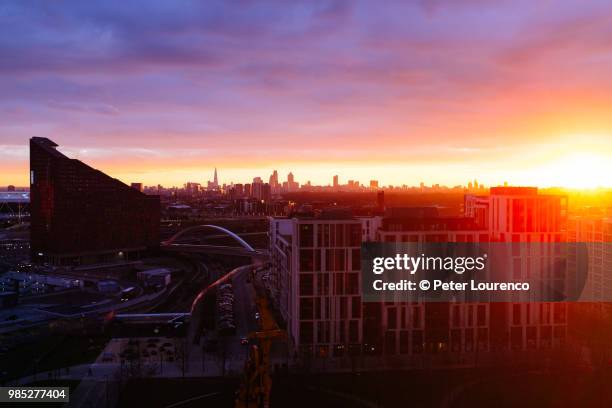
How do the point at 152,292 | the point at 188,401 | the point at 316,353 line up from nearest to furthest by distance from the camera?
the point at 188,401, the point at 316,353, the point at 152,292

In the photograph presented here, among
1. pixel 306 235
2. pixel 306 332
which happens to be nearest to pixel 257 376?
pixel 306 235

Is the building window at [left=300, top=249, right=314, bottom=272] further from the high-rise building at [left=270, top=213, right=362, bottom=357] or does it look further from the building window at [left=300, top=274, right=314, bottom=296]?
the building window at [left=300, top=274, right=314, bottom=296]

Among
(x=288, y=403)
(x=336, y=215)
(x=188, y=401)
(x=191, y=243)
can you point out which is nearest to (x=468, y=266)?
(x=336, y=215)

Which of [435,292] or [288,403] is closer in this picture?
[288,403]

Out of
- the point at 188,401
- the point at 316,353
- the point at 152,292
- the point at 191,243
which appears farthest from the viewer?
the point at 191,243

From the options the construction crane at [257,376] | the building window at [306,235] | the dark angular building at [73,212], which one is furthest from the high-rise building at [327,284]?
the dark angular building at [73,212]

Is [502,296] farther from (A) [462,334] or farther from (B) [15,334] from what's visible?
(B) [15,334]

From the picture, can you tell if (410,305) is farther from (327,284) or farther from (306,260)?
(306,260)

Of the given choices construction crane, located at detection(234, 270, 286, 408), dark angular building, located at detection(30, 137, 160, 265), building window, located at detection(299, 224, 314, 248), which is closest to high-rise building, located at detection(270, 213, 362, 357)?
building window, located at detection(299, 224, 314, 248)

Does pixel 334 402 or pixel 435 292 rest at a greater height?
pixel 435 292
